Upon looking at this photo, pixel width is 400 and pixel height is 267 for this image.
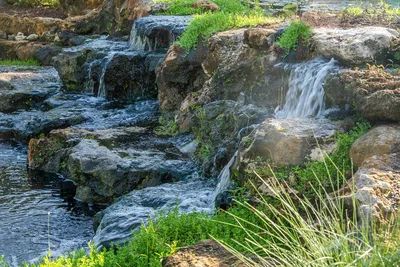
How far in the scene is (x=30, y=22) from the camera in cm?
2503

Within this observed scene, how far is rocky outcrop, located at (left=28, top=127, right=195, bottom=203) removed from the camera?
9523 millimetres

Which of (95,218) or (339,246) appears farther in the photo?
(95,218)

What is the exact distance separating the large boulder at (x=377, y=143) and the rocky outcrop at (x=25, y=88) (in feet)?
34.9

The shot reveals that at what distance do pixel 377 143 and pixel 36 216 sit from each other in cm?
503

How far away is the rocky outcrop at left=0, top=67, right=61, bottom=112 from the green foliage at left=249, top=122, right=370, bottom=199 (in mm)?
9969

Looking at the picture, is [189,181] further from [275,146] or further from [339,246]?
[339,246]

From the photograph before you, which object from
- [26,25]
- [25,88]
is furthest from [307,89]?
[26,25]

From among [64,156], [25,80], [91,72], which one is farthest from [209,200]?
[25,80]

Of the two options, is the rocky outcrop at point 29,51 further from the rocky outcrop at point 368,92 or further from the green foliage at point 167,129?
the rocky outcrop at point 368,92

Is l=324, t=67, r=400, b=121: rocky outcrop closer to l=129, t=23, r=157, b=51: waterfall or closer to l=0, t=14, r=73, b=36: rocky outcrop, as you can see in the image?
l=129, t=23, r=157, b=51: waterfall

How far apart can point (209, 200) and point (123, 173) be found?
2.03m

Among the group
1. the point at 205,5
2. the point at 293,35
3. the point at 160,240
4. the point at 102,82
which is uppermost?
the point at 293,35

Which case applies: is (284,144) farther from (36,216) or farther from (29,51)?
(29,51)

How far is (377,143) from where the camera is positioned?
6445 mm
